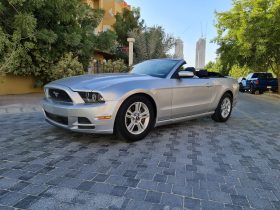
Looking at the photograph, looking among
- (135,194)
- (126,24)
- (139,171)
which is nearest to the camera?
(135,194)

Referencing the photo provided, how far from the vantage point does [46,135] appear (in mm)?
4883

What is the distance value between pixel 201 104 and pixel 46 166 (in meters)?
3.47

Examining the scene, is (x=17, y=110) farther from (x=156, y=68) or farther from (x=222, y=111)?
(x=222, y=111)

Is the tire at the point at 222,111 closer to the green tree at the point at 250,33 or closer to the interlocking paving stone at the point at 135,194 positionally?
the interlocking paving stone at the point at 135,194

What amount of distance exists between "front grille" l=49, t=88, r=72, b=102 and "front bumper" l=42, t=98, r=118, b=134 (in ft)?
0.33

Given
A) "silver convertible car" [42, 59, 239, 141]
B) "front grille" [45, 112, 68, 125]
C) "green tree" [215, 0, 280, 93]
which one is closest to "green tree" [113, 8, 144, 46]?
"green tree" [215, 0, 280, 93]

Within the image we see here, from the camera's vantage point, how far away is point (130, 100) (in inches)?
173

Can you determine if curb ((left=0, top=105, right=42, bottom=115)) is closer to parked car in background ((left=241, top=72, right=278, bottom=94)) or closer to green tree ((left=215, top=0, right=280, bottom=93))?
green tree ((left=215, top=0, right=280, bottom=93))

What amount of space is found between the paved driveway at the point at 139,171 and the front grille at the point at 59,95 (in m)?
0.69

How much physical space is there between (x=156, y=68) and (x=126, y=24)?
2136 centimetres

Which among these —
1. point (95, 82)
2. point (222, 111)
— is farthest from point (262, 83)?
point (95, 82)

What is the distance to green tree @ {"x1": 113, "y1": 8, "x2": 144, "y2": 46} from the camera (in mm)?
25266

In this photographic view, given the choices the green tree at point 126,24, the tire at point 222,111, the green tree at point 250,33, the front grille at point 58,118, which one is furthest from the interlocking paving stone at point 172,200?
the green tree at point 126,24

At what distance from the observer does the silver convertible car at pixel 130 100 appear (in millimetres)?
4117
